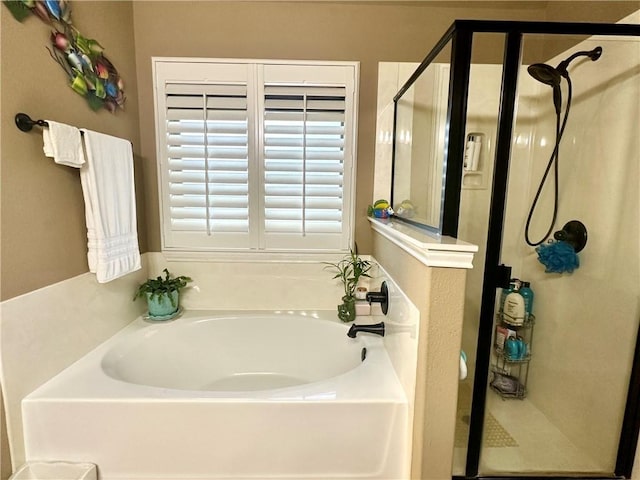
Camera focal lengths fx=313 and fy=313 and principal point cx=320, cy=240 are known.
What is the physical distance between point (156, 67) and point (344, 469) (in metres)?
2.22

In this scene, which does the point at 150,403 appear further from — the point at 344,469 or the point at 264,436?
the point at 344,469

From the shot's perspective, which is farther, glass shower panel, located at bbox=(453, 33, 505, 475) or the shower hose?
the shower hose

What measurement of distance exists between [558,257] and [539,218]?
0.82ft

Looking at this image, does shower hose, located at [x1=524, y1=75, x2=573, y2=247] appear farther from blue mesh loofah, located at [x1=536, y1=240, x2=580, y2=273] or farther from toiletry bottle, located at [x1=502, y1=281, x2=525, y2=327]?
toiletry bottle, located at [x1=502, y1=281, x2=525, y2=327]

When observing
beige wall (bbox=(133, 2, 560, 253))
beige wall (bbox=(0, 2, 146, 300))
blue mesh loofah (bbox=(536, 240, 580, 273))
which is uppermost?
beige wall (bbox=(133, 2, 560, 253))

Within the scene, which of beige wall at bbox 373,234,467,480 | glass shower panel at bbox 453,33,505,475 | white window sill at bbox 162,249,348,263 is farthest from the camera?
white window sill at bbox 162,249,348,263

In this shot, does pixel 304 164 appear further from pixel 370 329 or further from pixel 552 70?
pixel 552 70

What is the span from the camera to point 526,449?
144cm

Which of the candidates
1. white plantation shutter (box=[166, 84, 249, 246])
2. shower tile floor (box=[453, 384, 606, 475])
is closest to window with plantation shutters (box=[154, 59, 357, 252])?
white plantation shutter (box=[166, 84, 249, 246])

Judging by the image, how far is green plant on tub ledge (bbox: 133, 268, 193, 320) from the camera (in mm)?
1847

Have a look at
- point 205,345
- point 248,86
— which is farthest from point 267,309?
point 248,86

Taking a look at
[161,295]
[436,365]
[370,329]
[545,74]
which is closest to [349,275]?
[370,329]

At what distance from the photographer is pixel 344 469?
1146mm

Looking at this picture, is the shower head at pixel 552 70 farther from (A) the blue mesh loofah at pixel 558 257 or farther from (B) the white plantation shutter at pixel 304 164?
(B) the white plantation shutter at pixel 304 164
